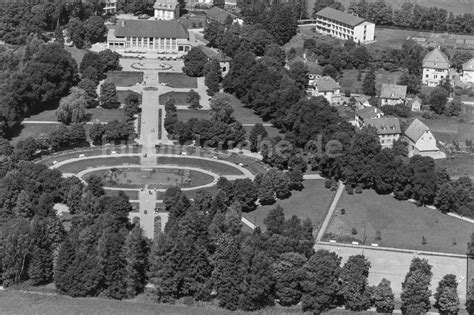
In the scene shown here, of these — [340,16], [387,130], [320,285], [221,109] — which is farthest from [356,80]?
[320,285]

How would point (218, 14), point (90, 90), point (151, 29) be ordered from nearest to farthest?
point (90, 90) < point (151, 29) < point (218, 14)

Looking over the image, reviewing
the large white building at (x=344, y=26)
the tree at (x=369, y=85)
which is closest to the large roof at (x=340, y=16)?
the large white building at (x=344, y=26)

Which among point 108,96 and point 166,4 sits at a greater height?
point 166,4

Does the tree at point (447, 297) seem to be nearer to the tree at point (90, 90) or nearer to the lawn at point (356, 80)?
the lawn at point (356, 80)

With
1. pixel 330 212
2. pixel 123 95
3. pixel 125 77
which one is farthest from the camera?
pixel 125 77

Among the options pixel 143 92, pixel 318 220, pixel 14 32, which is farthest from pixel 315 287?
pixel 14 32

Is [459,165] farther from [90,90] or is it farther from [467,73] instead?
[90,90]

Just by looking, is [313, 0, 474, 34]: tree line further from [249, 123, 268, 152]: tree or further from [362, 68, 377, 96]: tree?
[249, 123, 268, 152]: tree
